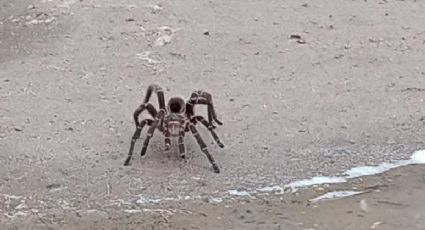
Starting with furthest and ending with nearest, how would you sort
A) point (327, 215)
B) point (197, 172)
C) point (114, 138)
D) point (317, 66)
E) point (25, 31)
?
point (25, 31) < point (317, 66) < point (114, 138) < point (197, 172) < point (327, 215)

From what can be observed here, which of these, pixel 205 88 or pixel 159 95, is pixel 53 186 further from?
pixel 205 88

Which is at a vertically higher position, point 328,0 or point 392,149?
point 328,0

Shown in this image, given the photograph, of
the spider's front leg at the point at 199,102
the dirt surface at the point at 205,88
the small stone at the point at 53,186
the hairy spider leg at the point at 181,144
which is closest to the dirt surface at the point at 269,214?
the dirt surface at the point at 205,88

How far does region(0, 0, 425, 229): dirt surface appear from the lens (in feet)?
19.4

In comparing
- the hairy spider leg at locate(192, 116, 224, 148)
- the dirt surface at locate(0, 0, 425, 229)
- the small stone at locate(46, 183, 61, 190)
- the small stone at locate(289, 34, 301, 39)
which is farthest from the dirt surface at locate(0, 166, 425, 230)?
the small stone at locate(289, 34, 301, 39)

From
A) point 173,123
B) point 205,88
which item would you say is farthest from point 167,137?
point 205,88

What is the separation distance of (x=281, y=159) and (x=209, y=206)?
0.75 m

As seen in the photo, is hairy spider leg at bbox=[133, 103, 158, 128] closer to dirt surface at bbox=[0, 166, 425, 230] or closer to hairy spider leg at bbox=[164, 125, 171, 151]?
hairy spider leg at bbox=[164, 125, 171, 151]

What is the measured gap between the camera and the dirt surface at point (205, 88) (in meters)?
5.91

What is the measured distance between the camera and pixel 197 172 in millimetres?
5934

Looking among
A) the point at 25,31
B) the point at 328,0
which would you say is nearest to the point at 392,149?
the point at 328,0

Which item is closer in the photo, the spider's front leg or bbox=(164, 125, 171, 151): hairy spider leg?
bbox=(164, 125, 171, 151): hairy spider leg

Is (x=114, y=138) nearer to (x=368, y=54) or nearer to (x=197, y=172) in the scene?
(x=197, y=172)

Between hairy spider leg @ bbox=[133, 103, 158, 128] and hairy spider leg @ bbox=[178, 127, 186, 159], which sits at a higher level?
hairy spider leg @ bbox=[133, 103, 158, 128]
